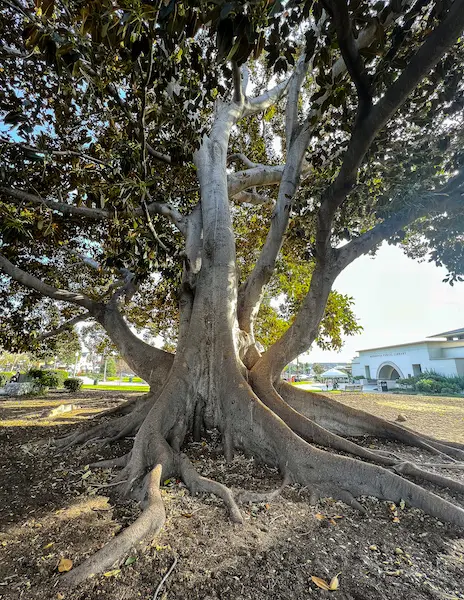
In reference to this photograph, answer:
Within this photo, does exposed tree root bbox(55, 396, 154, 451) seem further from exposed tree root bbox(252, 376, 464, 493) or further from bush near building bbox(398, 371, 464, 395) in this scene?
bush near building bbox(398, 371, 464, 395)

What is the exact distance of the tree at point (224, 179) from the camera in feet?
7.20

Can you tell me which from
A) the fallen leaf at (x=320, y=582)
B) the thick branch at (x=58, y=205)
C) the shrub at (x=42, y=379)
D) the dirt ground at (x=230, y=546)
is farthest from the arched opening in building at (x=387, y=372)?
the fallen leaf at (x=320, y=582)

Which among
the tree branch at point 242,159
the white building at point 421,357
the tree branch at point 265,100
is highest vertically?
the tree branch at point 265,100

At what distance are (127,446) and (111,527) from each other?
213cm

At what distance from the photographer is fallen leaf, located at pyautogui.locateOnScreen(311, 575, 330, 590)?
174 centimetres

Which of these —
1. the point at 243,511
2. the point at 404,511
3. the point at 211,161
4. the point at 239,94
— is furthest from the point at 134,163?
the point at 404,511

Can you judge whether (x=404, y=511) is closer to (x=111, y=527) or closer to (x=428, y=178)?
(x=111, y=527)

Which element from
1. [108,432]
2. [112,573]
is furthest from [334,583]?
[108,432]

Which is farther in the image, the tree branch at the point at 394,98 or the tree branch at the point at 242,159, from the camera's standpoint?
the tree branch at the point at 242,159

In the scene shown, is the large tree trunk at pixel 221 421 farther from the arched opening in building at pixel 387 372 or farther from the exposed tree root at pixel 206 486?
the arched opening in building at pixel 387 372

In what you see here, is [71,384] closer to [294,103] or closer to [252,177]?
[252,177]

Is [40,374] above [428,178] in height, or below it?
below

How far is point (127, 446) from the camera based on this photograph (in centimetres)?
431

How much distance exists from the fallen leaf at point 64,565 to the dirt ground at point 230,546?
0.11ft
